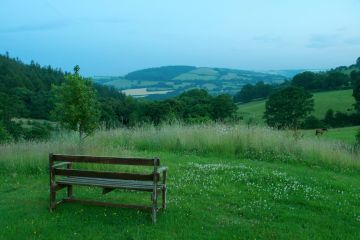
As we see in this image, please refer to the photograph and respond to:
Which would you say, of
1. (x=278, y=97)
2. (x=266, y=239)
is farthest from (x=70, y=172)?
(x=278, y=97)

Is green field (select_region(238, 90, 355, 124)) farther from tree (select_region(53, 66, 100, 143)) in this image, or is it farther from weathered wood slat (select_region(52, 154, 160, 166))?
weathered wood slat (select_region(52, 154, 160, 166))

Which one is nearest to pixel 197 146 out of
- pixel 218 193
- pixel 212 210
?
pixel 218 193

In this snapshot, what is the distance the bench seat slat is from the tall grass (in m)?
4.20

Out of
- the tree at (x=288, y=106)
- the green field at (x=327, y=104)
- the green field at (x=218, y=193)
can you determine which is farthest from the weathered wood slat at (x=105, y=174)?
the tree at (x=288, y=106)

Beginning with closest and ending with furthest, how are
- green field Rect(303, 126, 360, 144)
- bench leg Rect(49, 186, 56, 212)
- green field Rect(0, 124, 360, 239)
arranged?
green field Rect(0, 124, 360, 239) → bench leg Rect(49, 186, 56, 212) → green field Rect(303, 126, 360, 144)

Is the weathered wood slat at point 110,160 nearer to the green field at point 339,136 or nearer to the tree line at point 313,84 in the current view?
the green field at point 339,136

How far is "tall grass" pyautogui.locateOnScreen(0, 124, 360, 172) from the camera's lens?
12.6 metres

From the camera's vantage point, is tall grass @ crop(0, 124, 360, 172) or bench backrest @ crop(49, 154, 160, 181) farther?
tall grass @ crop(0, 124, 360, 172)

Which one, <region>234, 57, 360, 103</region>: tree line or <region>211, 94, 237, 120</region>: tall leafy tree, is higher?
<region>234, 57, 360, 103</region>: tree line

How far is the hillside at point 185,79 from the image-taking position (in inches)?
4680

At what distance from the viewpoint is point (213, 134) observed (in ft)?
50.8

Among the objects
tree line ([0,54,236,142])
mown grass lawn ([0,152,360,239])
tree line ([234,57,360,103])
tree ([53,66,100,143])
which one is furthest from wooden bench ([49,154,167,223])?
tree line ([234,57,360,103])

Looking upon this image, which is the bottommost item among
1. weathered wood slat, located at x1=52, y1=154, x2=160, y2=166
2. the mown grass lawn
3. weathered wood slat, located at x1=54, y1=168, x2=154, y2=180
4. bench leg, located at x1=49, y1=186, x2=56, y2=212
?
the mown grass lawn

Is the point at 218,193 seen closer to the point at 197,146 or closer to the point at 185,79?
the point at 197,146
